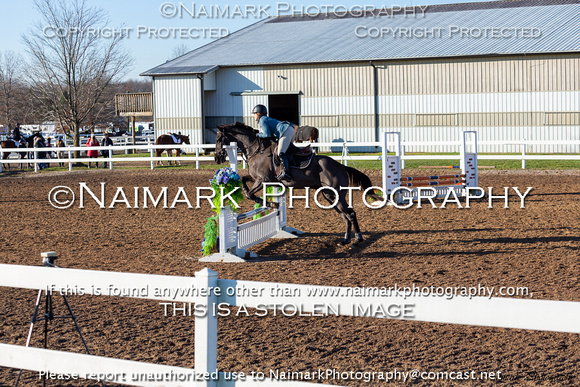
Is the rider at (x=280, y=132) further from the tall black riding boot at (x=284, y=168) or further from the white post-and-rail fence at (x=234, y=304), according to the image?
the white post-and-rail fence at (x=234, y=304)

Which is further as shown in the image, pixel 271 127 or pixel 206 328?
pixel 271 127

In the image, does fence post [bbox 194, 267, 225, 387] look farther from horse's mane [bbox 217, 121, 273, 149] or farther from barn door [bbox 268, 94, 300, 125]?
barn door [bbox 268, 94, 300, 125]

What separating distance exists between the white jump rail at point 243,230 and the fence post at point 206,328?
5.80m

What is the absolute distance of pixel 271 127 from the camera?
1075 centimetres

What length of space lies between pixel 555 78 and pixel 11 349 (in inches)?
1234

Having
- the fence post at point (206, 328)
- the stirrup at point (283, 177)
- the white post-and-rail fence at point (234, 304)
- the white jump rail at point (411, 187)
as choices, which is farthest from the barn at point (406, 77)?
the fence post at point (206, 328)

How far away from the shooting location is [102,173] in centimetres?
2588

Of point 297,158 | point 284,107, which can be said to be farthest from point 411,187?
point 284,107

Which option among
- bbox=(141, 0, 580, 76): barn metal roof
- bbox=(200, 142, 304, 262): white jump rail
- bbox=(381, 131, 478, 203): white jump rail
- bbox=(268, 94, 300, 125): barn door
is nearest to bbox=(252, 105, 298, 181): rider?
bbox=(200, 142, 304, 262): white jump rail

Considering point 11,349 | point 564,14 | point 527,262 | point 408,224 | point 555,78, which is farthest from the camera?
point 564,14

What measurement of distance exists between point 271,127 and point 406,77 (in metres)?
24.0

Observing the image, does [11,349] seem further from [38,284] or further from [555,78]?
[555,78]

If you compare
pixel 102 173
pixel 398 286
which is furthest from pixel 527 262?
pixel 102 173

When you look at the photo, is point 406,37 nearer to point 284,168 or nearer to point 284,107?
point 284,107
